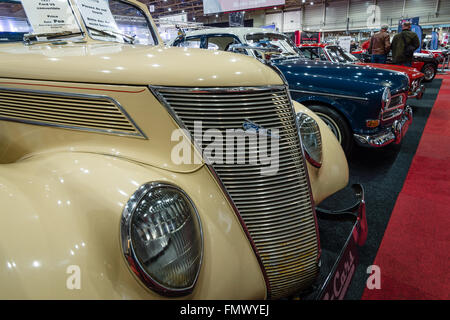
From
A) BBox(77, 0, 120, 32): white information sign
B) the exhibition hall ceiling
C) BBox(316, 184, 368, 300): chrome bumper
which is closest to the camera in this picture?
BBox(316, 184, 368, 300): chrome bumper

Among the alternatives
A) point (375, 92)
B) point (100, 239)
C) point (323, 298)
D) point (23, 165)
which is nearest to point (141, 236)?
point (100, 239)

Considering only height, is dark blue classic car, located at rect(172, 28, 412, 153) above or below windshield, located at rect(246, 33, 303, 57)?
below

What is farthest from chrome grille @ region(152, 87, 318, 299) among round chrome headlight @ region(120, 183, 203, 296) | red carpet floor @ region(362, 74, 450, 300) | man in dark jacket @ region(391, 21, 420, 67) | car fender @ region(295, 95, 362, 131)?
man in dark jacket @ region(391, 21, 420, 67)

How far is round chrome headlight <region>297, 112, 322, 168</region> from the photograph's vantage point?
1.76 meters

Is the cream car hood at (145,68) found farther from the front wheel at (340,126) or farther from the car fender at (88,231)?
the front wheel at (340,126)

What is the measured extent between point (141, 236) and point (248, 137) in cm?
61

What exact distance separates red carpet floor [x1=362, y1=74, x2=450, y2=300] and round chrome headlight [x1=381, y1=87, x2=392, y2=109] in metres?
0.87

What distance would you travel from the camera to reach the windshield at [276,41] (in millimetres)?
4893

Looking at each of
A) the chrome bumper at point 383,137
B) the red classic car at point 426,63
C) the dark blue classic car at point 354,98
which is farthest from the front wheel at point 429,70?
the chrome bumper at point 383,137

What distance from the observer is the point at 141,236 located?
954 millimetres

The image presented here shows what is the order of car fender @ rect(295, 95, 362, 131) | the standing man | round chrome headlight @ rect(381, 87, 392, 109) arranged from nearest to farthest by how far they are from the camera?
round chrome headlight @ rect(381, 87, 392, 109)
car fender @ rect(295, 95, 362, 131)
the standing man

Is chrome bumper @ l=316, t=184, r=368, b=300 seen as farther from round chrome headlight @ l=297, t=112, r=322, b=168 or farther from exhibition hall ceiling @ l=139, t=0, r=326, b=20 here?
exhibition hall ceiling @ l=139, t=0, r=326, b=20

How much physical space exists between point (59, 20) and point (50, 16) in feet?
0.19

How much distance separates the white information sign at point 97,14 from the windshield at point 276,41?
2.91 m
